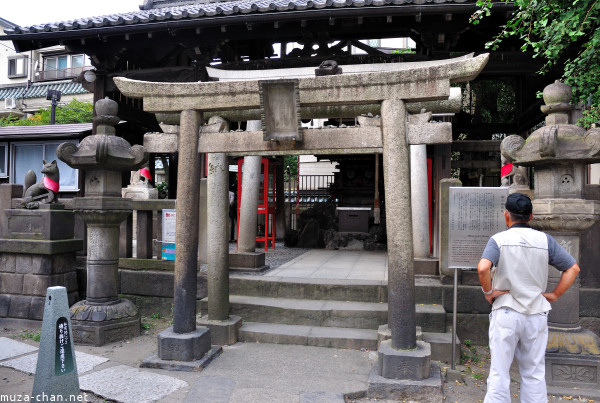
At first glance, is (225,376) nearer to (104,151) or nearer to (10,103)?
(104,151)

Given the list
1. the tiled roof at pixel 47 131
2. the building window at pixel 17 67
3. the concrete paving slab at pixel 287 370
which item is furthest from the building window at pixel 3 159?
the building window at pixel 17 67

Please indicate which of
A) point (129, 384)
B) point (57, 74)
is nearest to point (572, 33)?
point (129, 384)

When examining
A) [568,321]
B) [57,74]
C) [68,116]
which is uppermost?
[57,74]

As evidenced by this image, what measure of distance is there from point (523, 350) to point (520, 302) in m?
0.42

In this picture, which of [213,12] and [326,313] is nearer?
[326,313]

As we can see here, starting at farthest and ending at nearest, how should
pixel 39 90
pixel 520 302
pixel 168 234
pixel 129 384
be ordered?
1. pixel 39 90
2. pixel 168 234
3. pixel 129 384
4. pixel 520 302

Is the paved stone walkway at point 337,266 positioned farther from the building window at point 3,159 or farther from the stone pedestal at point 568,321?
the building window at point 3,159

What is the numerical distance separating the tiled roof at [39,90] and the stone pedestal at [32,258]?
73.1ft

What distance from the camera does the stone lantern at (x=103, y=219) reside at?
5.42 meters

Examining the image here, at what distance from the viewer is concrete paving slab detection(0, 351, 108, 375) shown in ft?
14.8

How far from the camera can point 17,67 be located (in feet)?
102

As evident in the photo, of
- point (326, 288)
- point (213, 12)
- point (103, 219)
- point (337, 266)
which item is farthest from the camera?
point (337, 266)

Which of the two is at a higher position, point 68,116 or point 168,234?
point 68,116

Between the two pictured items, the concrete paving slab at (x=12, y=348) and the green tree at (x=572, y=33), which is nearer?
the green tree at (x=572, y=33)
